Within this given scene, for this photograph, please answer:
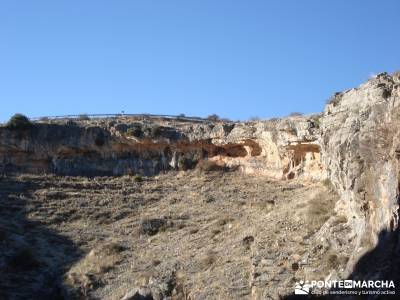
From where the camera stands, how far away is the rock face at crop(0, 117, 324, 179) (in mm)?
42344

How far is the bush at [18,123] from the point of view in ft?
152

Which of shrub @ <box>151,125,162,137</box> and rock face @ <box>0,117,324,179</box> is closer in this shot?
rock face @ <box>0,117,324,179</box>

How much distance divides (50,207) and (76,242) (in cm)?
527

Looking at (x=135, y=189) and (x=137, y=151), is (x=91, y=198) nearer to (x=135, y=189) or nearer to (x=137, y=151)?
(x=135, y=189)

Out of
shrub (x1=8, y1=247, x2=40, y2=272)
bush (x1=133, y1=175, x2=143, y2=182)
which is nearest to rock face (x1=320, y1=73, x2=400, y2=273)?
shrub (x1=8, y1=247, x2=40, y2=272)

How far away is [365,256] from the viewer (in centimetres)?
2119

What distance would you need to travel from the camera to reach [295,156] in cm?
3750

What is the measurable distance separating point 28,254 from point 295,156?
15579 mm

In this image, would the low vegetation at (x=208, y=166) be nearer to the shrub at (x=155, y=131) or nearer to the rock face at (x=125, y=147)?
the rock face at (x=125, y=147)

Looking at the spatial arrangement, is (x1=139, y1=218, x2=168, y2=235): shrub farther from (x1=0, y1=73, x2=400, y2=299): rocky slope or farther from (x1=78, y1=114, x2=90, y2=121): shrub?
(x1=78, y1=114, x2=90, y2=121): shrub

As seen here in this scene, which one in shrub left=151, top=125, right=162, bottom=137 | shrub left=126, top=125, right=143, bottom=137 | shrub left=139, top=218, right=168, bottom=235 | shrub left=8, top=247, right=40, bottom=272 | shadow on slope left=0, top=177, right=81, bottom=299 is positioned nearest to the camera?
shadow on slope left=0, top=177, right=81, bottom=299

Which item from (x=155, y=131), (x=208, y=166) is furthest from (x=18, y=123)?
(x=208, y=166)

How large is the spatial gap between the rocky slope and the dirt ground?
0.35 m

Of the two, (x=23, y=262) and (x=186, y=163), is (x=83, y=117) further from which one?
(x=23, y=262)
